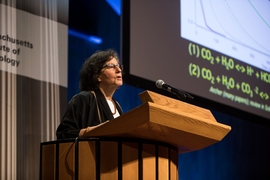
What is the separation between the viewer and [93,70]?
105 inches

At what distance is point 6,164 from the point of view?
3.25 m

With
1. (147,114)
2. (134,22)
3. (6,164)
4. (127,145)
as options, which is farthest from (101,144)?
(134,22)

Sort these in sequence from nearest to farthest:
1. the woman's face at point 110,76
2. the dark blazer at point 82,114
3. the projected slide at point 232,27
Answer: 1. the dark blazer at point 82,114
2. the woman's face at point 110,76
3. the projected slide at point 232,27

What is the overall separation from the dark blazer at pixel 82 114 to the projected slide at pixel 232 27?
6.51 feet

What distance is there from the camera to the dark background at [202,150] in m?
4.84

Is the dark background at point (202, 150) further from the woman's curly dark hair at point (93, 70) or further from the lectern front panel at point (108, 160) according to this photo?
the lectern front panel at point (108, 160)

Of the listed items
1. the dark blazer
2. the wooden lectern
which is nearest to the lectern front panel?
the wooden lectern

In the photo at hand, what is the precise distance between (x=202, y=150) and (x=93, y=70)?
2.98 m

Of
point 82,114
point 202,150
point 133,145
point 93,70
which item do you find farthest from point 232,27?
point 133,145

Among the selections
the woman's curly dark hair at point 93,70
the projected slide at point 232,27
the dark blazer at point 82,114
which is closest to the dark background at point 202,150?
the projected slide at point 232,27

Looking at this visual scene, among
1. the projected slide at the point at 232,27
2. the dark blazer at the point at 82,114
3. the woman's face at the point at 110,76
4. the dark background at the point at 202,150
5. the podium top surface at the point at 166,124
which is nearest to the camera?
the podium top surface at the point at 166,124

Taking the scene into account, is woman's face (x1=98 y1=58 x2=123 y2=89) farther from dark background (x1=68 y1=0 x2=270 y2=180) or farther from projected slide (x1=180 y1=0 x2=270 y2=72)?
dark background (x1=68 y1=0 x2=270 y2=180)

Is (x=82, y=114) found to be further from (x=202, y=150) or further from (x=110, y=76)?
(x=202, y=150)

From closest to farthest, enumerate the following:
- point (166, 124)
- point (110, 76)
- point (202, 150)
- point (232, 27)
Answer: point (166, 124)
point (110, 76)
point (232, 27)
point (202, 150)
